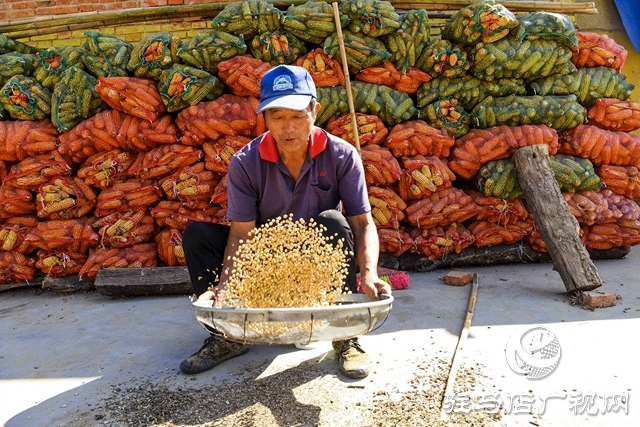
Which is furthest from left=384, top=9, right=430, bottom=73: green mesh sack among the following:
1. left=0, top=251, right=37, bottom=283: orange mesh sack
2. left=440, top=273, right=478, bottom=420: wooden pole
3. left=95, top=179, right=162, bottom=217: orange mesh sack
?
left=0, top=251, right=37, bottom=283: orange mesh sack

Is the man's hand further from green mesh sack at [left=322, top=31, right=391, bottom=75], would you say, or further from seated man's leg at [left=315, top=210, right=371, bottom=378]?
green mesh sack at [left=322, top=31, right=391, bottom=75]

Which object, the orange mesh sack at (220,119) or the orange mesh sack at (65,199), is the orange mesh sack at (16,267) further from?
the orange mesh sack at (220,119)

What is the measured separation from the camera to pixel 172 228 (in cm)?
380

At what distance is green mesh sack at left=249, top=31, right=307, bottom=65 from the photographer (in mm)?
3693

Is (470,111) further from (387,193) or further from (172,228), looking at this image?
(172,228)

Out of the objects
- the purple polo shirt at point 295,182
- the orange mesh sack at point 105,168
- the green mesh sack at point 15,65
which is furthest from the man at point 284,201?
the green mesh sack at point 15,65

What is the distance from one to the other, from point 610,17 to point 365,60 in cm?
323

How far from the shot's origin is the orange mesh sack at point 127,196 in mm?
3754

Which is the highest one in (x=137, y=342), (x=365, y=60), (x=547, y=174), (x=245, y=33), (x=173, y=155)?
(x=245, y=33)

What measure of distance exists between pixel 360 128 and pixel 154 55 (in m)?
1.59

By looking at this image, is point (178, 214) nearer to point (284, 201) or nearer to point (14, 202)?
point (14, 202)

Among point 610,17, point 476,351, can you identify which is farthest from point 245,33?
point 610,17

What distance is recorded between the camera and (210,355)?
2.36m

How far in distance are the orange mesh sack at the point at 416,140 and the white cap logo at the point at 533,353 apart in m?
1.65
